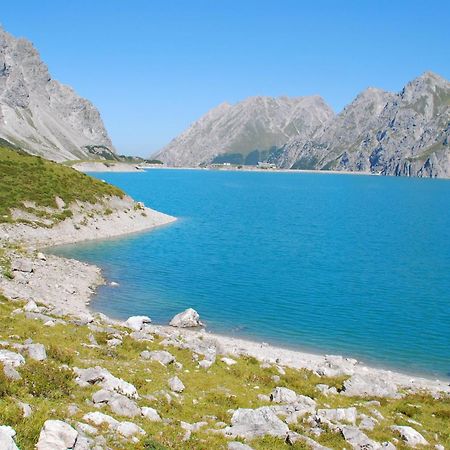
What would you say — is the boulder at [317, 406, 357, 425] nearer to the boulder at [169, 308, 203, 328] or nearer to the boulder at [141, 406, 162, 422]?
the boulder at [141, 406, 162, 422]

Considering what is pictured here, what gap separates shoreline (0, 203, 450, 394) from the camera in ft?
117

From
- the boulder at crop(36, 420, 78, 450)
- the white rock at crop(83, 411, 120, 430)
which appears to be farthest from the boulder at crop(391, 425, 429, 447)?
the boulder at crop(36, 420, 78, 450)

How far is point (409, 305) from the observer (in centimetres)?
5669

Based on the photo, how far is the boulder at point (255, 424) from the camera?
19.7 metres

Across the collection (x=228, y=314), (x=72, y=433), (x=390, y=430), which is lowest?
(x=228, y=314)

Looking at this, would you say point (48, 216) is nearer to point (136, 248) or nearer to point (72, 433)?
point (136, 248)

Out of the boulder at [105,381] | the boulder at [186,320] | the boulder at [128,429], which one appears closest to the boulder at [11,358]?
the boulder at [105,381]

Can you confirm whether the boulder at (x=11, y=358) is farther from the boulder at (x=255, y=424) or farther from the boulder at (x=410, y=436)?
the boulder at (x=410, y=436)

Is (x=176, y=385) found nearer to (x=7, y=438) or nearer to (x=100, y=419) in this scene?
(x=100, y=419)

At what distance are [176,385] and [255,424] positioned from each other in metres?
5.47

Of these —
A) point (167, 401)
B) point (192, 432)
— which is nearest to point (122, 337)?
point (167, 401)

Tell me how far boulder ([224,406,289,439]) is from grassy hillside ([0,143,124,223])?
68179mm

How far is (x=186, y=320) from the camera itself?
4588cm

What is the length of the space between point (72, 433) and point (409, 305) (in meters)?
48.8
